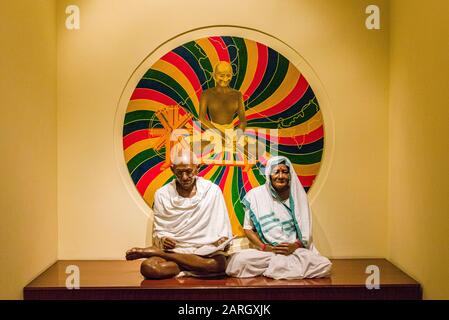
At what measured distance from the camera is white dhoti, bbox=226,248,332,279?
4367 millimetres

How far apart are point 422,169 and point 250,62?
1.71 metres

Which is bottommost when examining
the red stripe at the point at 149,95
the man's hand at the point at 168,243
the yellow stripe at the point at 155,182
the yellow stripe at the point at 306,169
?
the man's hand at the point at 168,243

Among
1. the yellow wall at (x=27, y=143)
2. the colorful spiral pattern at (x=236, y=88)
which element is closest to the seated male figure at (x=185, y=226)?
the colorful spiral pattern at (x=236, y=88)

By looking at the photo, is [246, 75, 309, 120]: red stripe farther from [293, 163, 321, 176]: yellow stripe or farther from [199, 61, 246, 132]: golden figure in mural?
[293, 163, 321, 176]: yellow stripe

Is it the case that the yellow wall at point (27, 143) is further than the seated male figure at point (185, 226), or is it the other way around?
the seated male figure at point (185, 226)

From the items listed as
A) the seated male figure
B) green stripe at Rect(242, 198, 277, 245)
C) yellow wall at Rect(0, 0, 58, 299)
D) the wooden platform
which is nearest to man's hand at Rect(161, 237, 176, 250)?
the seated male figure

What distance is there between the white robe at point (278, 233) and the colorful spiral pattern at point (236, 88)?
17.6 inches

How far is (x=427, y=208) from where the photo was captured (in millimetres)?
4133

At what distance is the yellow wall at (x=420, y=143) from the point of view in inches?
151

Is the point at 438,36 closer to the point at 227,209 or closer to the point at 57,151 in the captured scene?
the point at 227,209

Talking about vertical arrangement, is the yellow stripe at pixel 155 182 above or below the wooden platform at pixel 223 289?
above

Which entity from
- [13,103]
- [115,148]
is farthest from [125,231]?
[13,103]

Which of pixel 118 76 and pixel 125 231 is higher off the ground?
pixel 118 76

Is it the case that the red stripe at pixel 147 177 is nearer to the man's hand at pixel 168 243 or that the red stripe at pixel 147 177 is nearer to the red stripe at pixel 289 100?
the man's hand at pixel 168 243
